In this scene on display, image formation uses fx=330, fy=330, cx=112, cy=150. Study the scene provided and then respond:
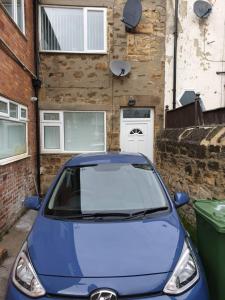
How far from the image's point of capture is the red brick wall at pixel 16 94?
619cm

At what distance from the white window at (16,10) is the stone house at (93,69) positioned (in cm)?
164

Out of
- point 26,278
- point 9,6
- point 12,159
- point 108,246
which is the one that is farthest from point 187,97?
point 26,278

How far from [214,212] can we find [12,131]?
507 centimetres

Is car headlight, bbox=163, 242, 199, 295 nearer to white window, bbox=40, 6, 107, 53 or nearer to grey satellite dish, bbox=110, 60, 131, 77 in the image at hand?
grey satellite dish, bbox=110, 60, 131, 77

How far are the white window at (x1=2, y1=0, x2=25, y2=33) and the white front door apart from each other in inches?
150

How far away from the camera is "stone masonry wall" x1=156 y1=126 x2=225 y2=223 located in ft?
17.0

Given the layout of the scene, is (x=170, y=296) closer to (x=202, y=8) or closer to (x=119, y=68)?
(x=119, y=68)

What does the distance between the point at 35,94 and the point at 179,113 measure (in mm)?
4176

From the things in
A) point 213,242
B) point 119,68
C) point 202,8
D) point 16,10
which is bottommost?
point 213,242

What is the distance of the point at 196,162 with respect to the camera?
609 cm

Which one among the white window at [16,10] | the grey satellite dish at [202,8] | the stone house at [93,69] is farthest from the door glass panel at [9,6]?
the grey satellite dish at [202,8]

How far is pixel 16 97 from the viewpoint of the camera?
731 cm

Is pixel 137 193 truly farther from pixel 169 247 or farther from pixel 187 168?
pixel 187 168

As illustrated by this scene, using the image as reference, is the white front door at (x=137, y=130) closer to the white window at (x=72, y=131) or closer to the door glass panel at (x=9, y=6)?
the white window at (x=72, y=131)
